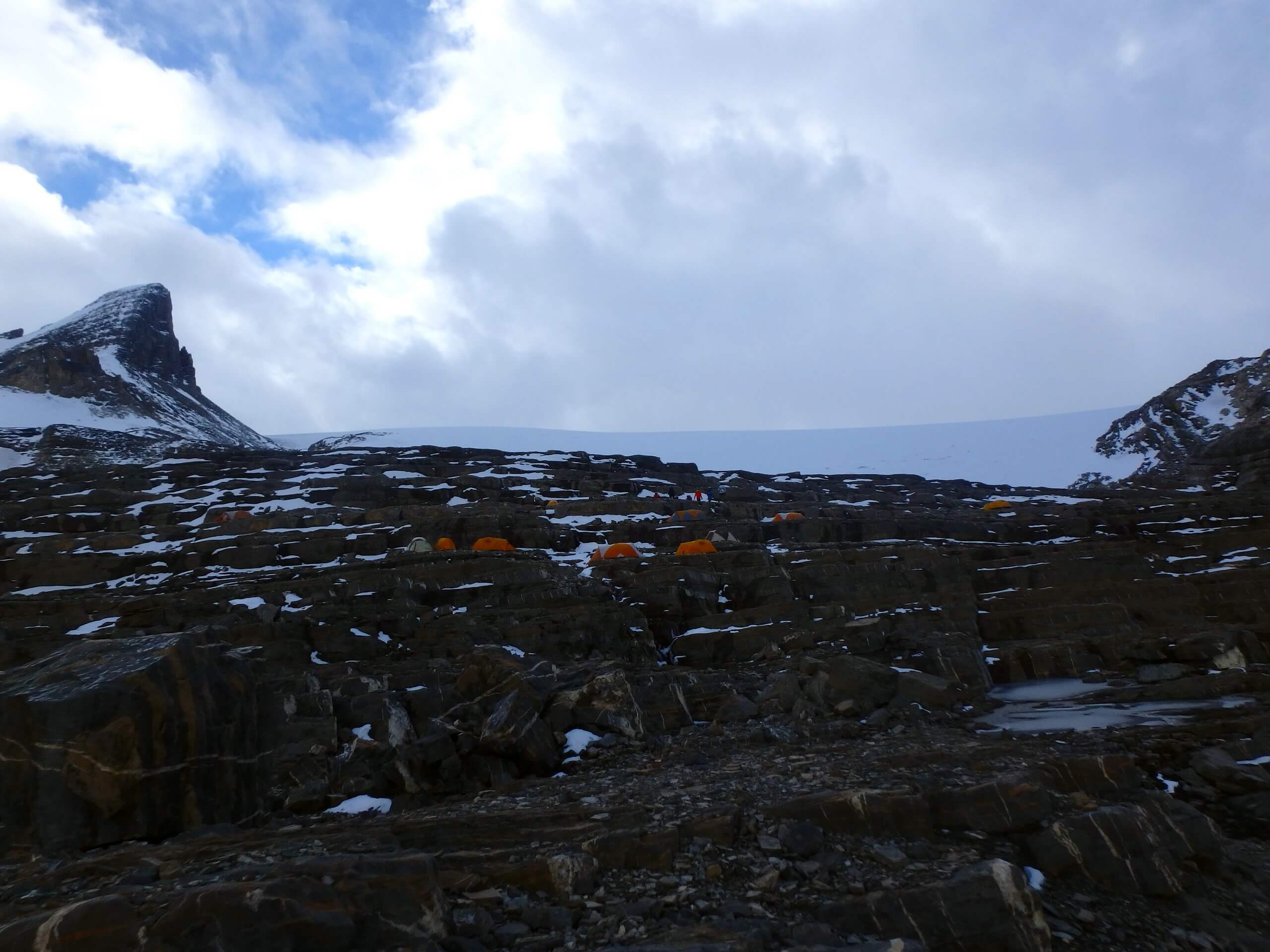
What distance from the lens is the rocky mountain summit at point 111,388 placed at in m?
84.4

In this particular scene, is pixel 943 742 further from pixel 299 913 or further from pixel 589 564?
pixel 589 564

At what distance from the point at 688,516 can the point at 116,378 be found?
324 ft

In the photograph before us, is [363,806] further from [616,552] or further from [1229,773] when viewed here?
[616,552]

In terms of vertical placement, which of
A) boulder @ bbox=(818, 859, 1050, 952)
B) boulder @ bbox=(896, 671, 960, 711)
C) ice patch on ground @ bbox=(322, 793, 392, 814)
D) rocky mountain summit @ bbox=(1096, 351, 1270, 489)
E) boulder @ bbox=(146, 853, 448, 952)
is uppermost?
rocky mountain summit @ bbox=(1096, 351, 1270, 489)

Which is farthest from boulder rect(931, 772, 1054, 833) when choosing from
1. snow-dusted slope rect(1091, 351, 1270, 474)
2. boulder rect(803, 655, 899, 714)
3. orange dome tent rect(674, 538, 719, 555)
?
snow-dusted slope rect(1091, 351, 1270, 474)

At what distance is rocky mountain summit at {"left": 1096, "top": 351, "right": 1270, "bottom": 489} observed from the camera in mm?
59656

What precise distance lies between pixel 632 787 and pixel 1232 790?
1088 centimetres

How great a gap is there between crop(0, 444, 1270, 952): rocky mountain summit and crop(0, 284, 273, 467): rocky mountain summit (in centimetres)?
5249

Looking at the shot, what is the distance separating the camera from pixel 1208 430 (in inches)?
3088

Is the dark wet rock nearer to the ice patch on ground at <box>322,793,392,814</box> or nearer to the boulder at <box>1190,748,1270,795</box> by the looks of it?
the ice patch on ground at <box>322,793,392,814</box>

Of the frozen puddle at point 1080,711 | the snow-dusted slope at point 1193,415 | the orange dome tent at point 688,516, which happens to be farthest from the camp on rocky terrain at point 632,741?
the snow-dusted slope at point 1193,415

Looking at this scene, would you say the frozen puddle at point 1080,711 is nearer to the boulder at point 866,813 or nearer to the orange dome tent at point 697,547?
the boulder at point 866,813

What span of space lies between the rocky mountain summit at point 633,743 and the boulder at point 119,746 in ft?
0.14

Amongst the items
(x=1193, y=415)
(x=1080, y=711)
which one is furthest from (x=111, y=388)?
(x=1193, y=415)
